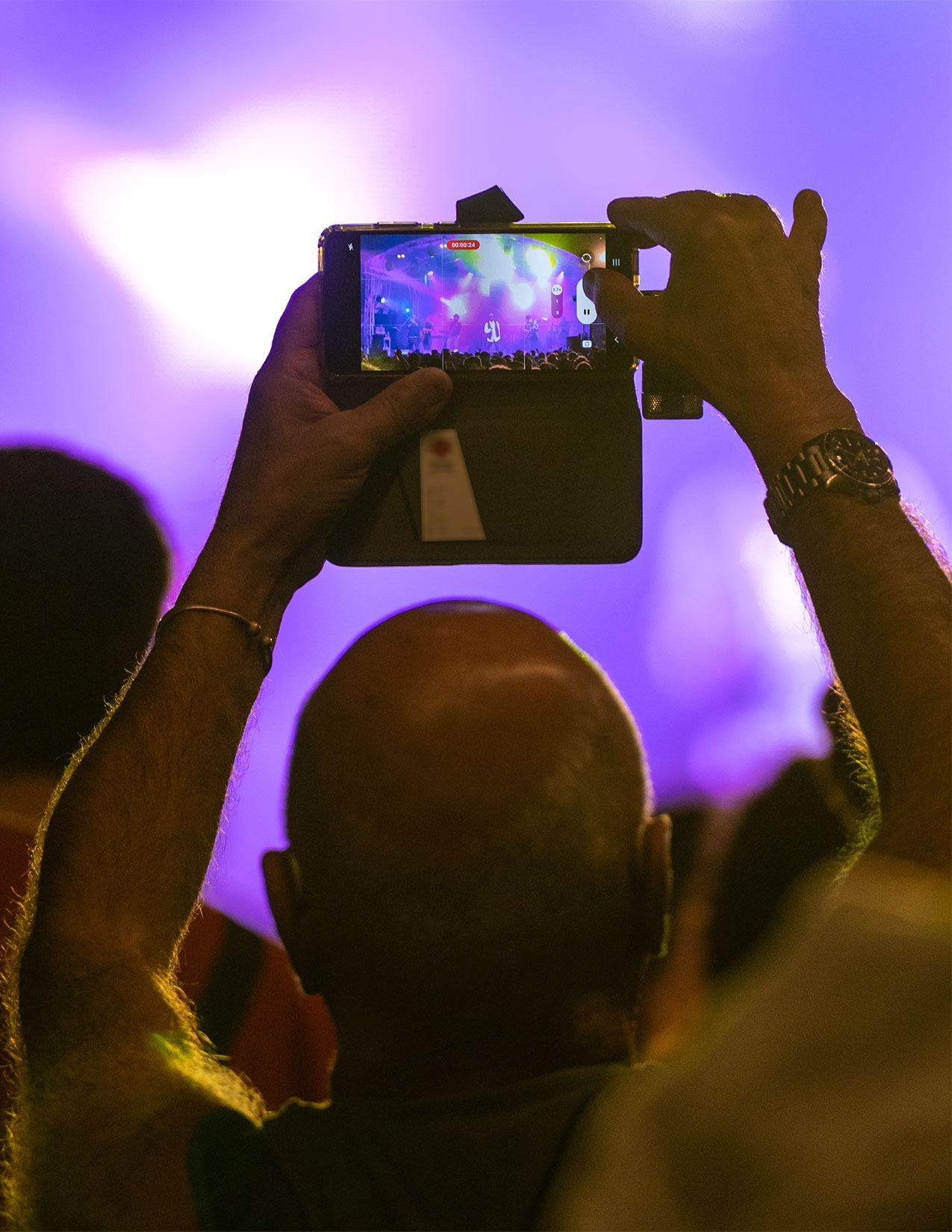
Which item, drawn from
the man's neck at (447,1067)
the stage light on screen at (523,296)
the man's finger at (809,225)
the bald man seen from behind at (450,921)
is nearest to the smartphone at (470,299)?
the stage light on screen at (523,296)

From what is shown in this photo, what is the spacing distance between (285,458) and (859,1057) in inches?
28.9

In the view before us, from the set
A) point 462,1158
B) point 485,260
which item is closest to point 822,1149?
point 462,1158

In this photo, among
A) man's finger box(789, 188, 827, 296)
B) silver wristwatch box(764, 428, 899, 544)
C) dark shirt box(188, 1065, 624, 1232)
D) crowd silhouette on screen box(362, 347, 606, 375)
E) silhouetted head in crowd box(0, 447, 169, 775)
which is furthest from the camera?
silhouetted head in crowd box(0, 447, 169, 775)

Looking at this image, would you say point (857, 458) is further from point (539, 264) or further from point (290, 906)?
point (290, 906)

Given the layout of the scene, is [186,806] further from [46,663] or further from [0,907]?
[46,663]

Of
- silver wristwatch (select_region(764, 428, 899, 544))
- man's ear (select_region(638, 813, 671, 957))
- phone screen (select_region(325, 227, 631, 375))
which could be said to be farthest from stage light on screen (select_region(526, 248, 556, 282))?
man's ear (select_region(638, 813, 671, 957))

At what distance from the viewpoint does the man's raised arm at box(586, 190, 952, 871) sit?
1.88ft

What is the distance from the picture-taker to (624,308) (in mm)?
879

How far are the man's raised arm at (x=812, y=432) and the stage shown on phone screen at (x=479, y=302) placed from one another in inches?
1.7

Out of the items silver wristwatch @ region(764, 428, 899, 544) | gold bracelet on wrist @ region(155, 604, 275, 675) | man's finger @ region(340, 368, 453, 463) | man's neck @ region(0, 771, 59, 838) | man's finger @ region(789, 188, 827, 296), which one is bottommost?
man's neck @ region(0, 771, 59, 838)

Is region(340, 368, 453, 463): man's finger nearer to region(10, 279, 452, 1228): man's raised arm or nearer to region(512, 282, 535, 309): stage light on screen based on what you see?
region(10, 279, 452, 1228): man's raised arm

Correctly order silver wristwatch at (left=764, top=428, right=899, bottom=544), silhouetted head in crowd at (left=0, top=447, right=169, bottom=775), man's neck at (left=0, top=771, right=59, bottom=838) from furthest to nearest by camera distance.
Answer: silhouetted head in crowd at (left=0, top=447, right=169, bottom=775) < man's neck at (left=0, top=771, right=59, bottom=838) < silver wristwatch at (left=764, top=428, right=899, bottom=544)

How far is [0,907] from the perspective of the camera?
103cm

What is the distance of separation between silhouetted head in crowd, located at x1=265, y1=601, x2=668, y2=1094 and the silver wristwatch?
0.26 metres
